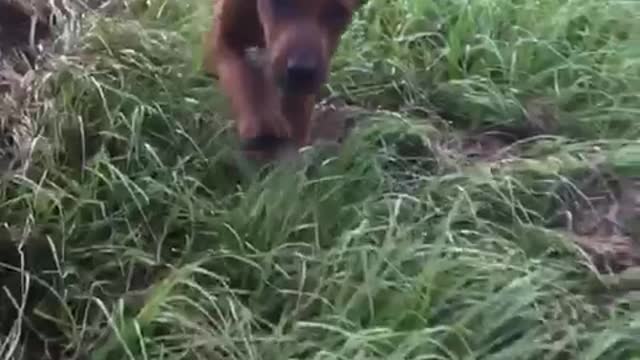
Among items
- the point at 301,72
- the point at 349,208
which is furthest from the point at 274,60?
the point at 349,208

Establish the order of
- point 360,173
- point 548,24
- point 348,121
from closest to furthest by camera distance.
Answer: point 360,173, point 348,121, point 548,24

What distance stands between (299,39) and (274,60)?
85 millimetres

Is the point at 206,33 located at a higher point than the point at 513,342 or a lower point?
higher

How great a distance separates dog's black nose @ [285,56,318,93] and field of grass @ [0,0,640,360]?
20 centimetres

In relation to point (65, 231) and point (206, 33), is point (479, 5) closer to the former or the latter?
point (206, 33)

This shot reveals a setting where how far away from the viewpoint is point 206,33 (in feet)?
13.2

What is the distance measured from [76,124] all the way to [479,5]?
4.46ft

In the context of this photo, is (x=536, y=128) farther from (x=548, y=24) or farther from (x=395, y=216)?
(x=395, y=216)

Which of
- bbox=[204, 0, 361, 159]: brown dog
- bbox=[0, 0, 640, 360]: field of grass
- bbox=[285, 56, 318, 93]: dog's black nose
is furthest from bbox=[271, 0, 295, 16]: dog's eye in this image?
bbox=[0, 0, 640, 360]: field of grass

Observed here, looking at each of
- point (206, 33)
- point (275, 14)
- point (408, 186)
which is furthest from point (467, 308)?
point (206, 33)

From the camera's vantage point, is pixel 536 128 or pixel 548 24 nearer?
pixel 536 128

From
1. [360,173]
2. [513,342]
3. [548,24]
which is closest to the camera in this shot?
[513,342]

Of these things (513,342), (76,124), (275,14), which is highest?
(275,14)

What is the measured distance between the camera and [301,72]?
340 cm
